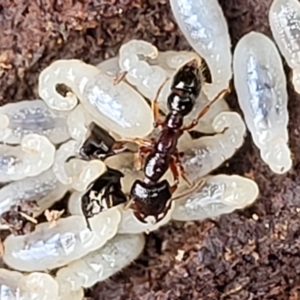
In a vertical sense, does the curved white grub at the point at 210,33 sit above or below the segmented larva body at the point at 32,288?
above

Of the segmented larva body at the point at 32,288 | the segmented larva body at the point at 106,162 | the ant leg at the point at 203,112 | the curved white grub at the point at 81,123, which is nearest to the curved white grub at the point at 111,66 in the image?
the segmented larva body at the point at 106,162

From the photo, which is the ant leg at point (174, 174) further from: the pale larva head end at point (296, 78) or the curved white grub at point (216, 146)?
the pale larva head end at point (296, 78)

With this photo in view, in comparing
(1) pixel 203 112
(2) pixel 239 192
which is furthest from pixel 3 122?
(2) pixel 239 192

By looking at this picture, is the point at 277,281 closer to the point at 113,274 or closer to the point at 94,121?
the point at 113,274

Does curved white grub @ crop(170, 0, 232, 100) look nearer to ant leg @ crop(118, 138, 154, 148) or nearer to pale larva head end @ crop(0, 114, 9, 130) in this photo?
ant leg @ crop(118, 138, 154, 148)

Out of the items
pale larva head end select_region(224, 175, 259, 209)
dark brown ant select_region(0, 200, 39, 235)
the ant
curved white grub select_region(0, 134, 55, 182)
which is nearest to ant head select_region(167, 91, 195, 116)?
the ant

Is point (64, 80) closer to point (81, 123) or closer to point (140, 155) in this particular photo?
point (81, 123)
